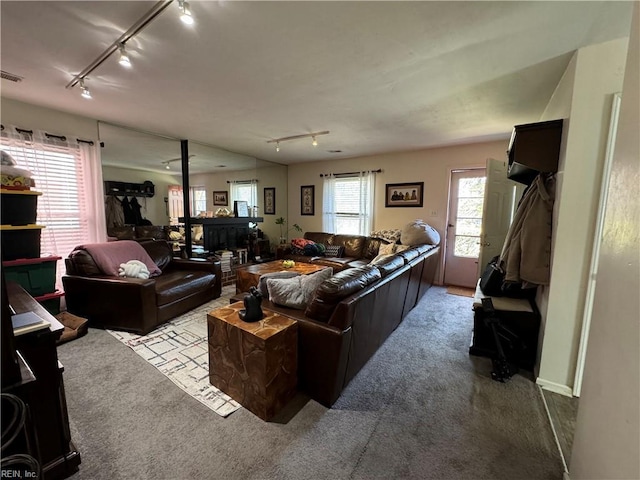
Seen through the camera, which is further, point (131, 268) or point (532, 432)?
point (131, 268)

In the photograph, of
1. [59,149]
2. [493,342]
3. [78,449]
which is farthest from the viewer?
[59,149]

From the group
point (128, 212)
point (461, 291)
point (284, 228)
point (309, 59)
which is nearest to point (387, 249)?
point (461, 291)

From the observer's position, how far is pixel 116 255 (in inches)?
122

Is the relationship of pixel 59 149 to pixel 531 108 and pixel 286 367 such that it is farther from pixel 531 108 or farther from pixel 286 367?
pixel 531 108

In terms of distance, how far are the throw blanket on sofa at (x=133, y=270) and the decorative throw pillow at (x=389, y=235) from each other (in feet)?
12.2

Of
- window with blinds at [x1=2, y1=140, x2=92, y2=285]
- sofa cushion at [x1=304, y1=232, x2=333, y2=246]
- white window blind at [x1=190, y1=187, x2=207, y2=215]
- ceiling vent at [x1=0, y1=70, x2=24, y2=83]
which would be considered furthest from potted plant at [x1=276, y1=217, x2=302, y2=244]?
ceiling vent at [x1=0, y1=70, x2=24, y2=83]

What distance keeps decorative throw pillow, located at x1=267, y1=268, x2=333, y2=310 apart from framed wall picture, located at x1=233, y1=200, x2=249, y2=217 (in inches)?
138

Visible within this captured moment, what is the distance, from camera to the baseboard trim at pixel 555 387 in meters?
1.93

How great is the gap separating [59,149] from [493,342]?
4983 mm

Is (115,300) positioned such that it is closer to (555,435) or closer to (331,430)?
(331,430)

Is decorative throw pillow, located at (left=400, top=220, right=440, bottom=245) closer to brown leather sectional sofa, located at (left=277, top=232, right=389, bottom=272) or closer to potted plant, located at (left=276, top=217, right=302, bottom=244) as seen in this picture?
brown leather sectional sofa, located at (left=277, top=232, right=389, bottom=272)

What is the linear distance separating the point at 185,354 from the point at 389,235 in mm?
3715

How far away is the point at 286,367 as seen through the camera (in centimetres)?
178

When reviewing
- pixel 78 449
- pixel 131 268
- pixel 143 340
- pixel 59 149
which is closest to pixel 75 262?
pixel 131 268
